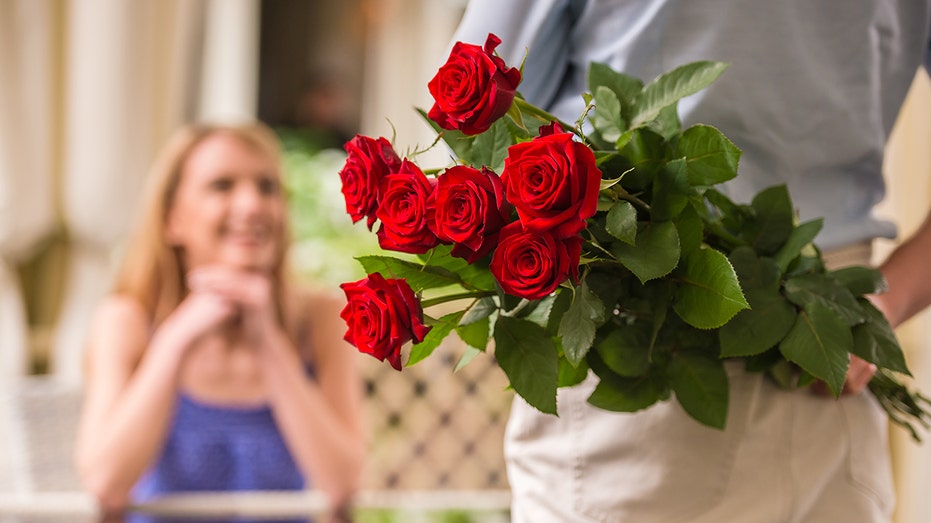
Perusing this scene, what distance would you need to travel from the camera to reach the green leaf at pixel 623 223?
0.53 meters

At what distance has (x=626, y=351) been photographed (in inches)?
24.4

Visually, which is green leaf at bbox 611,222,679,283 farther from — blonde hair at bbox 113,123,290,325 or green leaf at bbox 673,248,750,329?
blonde hair at bbox 113,123,290,325

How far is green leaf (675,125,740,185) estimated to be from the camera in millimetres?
578

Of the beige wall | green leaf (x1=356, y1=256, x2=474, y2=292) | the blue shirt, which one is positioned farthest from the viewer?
the beige wall

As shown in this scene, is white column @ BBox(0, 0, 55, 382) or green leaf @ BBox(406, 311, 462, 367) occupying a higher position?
green leaf @ BBox(406, 311, 462, 367)

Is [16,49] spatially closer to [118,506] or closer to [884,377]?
[118,506]

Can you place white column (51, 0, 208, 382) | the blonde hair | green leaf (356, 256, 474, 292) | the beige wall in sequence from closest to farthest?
1. green leaf (356, 256, 474, 292)
2. the beige wall
3. the blonde hair
4. white column (51, 0, 208, 382)

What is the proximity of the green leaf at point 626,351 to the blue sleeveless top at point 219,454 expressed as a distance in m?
1.28

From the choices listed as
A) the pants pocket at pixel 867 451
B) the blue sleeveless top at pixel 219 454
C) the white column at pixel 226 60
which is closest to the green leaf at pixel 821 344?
the pants pocket at pixel 867 451

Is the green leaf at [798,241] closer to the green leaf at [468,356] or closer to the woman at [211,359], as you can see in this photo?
the green leaf at [468,356]

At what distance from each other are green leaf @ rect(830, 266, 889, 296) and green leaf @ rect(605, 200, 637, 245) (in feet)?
0.69

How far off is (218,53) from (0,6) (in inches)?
47.6

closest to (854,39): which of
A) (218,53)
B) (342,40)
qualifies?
(218,53)

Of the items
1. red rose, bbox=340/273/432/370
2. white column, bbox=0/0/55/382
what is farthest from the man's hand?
white column, bbox=0/0/55/382
